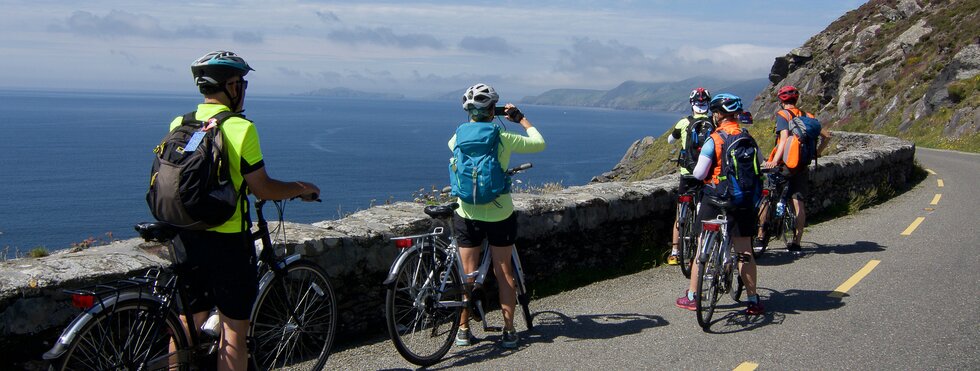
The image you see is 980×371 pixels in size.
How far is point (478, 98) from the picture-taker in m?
5.27

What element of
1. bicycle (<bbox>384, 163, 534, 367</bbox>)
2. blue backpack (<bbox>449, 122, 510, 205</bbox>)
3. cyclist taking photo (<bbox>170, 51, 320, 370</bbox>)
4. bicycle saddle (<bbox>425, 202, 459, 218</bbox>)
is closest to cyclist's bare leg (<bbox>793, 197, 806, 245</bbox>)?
bicycle (<bbox>384, 163, 534, 367</bbox>)

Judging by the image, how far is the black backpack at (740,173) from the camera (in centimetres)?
632

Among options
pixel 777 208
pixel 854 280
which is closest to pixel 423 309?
pixel 854 280

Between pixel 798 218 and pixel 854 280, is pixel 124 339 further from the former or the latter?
pixel 798 218

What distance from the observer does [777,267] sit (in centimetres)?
870

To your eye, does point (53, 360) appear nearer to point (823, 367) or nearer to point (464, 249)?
point (464, 249)

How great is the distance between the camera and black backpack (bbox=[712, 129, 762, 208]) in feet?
20.7

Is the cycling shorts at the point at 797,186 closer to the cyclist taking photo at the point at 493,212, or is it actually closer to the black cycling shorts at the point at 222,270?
the cyclist taking photo at the point at 493,212

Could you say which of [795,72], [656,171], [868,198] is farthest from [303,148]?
[868,198]

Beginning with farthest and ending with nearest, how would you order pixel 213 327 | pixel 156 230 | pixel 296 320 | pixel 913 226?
pixel 913 226 < pixel 296 320 < pixel 213 327 < pixel 156 230

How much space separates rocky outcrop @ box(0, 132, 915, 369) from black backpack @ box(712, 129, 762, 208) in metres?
1.60

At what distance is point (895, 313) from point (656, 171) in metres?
32.0

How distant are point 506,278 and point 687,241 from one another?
3.25m

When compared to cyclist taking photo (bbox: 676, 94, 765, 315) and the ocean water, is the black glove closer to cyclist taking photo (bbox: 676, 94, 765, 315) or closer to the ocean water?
cyclist taking photo (bbox: 676, 94, 765, 315)
